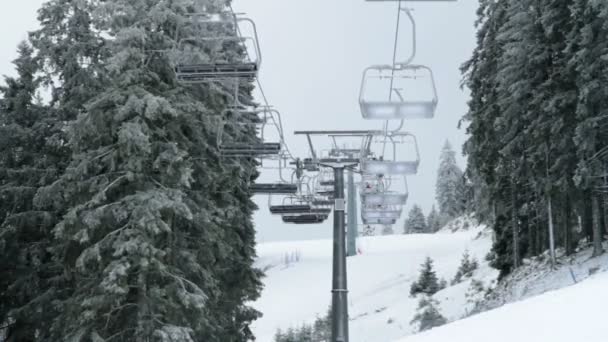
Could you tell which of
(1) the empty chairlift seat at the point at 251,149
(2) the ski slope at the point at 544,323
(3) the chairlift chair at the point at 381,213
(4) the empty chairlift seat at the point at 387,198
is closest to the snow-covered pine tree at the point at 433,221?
(3) the chairlift chair at the point at 381,213

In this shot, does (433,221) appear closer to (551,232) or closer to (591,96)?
(551,232)

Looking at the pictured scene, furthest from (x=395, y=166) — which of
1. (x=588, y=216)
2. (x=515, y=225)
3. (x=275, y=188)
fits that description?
(x=515, y=225)

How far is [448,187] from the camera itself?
306 feet

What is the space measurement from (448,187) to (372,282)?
133ft

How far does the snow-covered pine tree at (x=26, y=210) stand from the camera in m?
20.9

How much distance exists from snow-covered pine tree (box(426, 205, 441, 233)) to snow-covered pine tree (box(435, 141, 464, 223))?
6.18 ft

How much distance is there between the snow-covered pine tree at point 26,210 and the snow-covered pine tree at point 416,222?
87.0m

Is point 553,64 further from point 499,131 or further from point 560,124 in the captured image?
point 499,131

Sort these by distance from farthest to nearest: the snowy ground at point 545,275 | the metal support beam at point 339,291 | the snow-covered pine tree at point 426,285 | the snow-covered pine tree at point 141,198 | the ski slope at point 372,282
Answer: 1. the snow-covered pine tree at point 426,285
2. the ski slope at point 372,282
3. the snowy ground at point 545,275
4. the snow-covered pine tree at point 141,198
5. the metal support beam at point 339,291

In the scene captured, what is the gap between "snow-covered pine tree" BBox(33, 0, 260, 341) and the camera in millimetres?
15586

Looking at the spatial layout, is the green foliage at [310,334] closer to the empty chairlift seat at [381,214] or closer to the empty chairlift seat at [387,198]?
the empty chairlift seat at [381,214]

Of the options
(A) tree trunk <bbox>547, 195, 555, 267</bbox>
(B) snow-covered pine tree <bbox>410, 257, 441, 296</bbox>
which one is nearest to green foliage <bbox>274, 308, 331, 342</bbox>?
(B) snow-covered pine tree <bbox>410, 257, 441, 296</bbox>

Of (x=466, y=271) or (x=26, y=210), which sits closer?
(x=26, y=210)

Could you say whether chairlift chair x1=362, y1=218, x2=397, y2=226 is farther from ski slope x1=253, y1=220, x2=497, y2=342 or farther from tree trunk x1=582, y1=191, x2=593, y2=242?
ski slope x1=253, y1=220, x2=497, y2=342
